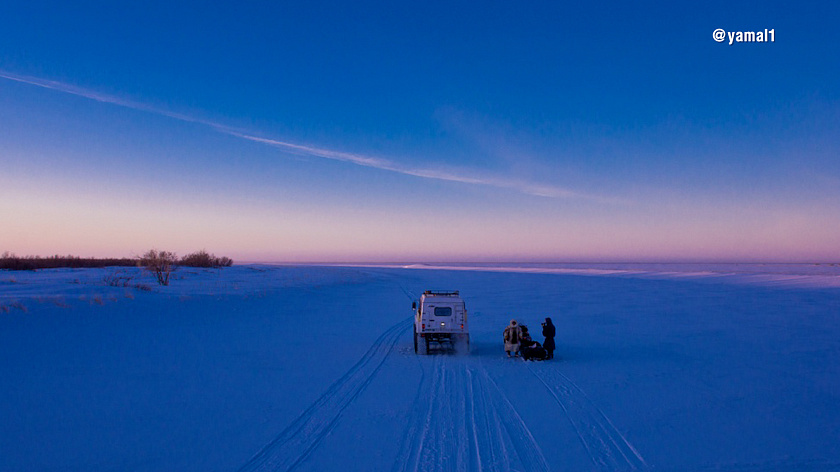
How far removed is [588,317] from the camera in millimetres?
26922

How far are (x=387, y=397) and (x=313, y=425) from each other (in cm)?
224

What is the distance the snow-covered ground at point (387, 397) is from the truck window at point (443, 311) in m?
1.38

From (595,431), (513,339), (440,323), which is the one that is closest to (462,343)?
(440,323)

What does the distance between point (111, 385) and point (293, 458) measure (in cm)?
644

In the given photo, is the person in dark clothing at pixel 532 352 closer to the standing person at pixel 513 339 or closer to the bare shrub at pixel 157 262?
the standing person at pixel 513 339

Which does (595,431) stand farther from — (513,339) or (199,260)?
(199,260)

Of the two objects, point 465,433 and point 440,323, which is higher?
point 440,323

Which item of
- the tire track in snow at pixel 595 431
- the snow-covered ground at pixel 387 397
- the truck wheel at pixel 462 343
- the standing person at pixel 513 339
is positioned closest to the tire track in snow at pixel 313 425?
the snow-covered ground at pixel 387 397

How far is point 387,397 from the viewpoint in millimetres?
10477

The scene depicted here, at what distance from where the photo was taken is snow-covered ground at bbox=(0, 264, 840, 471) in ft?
24.0

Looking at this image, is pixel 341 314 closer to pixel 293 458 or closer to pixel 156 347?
pixel 156 347

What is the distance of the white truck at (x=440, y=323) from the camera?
15.8m

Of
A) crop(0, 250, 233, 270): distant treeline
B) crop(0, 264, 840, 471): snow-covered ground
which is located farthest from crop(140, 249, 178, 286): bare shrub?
crop(0, 264, 840, 471): snow-covered ground

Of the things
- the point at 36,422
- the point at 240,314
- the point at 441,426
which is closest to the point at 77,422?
the point at 36,422
